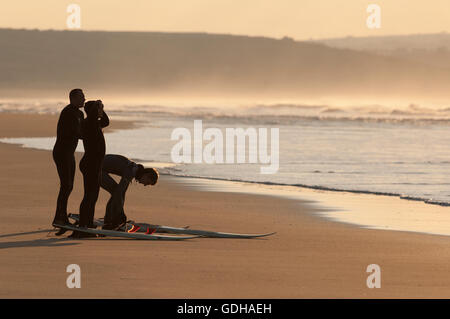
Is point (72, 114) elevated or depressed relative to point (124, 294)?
elevated

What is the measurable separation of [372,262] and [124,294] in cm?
292

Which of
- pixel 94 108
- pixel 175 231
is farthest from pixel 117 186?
pixel 94 108

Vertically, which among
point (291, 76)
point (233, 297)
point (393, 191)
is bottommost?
point (233, 297)

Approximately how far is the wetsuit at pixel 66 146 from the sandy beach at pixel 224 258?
1.31 ft

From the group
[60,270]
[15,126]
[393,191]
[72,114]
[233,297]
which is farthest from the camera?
[15,126]

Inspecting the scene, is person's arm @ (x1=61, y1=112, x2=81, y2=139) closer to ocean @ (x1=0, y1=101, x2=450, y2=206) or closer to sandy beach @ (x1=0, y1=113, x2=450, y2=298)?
sandy beach @ (x1=0, y1=113, x2=450, y2=298)

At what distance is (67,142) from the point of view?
11641mm

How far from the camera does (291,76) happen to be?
18088cm

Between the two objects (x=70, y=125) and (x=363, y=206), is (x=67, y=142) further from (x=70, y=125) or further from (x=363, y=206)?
(x=363, y=206)

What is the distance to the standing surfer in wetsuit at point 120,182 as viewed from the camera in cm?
1170

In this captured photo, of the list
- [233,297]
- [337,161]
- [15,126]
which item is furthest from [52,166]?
[15,126]

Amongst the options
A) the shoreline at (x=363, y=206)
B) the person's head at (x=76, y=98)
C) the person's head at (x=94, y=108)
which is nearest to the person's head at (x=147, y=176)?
the person's head at (x=94, y=108)

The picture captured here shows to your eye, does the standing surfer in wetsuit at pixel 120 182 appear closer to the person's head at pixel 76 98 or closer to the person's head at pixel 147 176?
the person's head at pixel 147 176

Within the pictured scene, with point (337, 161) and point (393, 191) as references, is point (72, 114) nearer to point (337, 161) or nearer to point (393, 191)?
point (393, 191)
